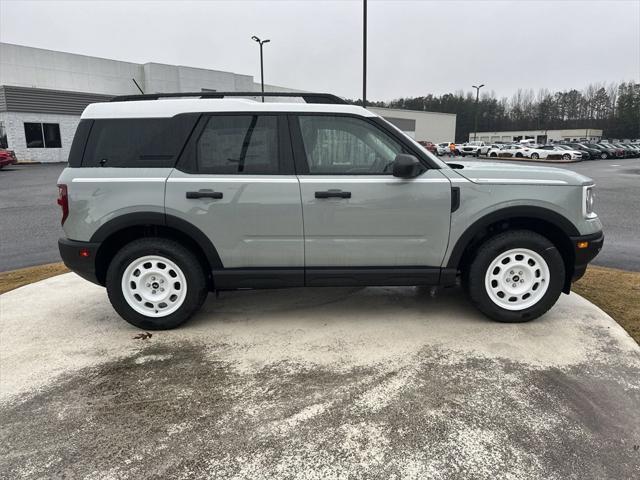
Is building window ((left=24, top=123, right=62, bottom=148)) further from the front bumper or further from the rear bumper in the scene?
the front bumper

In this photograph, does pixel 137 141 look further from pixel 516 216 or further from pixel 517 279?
pixel 517 279

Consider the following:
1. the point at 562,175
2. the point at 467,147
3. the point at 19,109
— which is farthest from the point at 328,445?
the point at 467,147

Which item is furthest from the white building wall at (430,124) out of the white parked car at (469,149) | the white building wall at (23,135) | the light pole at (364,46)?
the light pole at (364,46)

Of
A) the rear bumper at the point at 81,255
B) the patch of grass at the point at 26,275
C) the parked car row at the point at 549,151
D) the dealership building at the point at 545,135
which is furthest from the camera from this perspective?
the dealership building at the point at 545,135

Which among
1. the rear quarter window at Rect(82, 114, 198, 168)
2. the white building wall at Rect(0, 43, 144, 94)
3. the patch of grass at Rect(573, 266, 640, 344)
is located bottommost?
the patch of grass at Rect(573, 266, 640, 344)

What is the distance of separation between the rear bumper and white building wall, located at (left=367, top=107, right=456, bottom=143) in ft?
234

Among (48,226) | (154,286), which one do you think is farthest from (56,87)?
(154,286)

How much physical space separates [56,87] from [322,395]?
141 ft

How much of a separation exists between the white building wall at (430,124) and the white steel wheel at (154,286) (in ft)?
233

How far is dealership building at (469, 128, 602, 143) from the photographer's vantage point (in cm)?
9450

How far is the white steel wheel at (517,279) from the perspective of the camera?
13.8 ft

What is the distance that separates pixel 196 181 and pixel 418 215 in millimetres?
1876

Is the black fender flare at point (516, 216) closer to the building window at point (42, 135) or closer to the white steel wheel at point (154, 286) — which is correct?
the white steel wheel at point (154, 286)

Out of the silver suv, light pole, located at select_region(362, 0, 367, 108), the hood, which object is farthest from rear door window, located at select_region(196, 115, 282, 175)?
light pole, located at select_region(362, 0, 367, 108)
